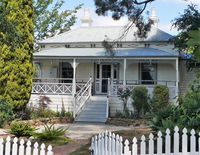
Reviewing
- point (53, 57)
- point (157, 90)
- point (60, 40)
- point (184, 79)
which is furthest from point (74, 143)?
point (60, 40)

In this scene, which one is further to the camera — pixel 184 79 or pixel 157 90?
pixel 184 79

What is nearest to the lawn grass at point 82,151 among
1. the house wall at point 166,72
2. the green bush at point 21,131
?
the green bush at point 21,131

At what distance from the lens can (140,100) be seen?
1845 centimetres

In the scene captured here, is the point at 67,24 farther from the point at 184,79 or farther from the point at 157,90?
the point at 157,90

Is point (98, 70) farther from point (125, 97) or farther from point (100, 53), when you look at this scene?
point (125, 97)

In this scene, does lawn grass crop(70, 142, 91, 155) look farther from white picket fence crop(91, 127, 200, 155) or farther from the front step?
the front step

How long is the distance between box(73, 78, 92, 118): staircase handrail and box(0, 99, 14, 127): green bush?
450 centimetres

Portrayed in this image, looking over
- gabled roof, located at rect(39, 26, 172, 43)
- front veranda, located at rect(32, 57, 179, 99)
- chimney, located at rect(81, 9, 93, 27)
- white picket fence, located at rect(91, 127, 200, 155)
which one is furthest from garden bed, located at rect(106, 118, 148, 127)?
chimney, located at rect(81, 9, 93, 27)

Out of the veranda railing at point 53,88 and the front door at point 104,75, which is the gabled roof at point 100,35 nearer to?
the front door at point 104,75

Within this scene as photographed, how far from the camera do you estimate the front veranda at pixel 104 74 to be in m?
21.4

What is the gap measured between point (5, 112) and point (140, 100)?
757cm

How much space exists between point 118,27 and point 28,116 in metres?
13.1

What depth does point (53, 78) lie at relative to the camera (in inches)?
925

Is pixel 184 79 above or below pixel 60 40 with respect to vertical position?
below
